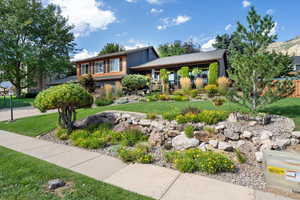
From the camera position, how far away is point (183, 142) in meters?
4.17

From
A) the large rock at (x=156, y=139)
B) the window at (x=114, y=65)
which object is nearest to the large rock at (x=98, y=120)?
the large rock at (x=156, y=139)

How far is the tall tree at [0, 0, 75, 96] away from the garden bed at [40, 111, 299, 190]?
18771 mm

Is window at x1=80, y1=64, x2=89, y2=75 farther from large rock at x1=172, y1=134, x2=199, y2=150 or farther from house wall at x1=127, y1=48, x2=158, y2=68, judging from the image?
large rock at x1=172, y1=134, x2=199, y2=150

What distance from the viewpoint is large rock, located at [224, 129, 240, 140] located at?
13.1ft

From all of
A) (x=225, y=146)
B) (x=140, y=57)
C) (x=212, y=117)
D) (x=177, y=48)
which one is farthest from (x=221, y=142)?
(x=177, y=48)

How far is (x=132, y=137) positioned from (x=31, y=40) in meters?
28.3

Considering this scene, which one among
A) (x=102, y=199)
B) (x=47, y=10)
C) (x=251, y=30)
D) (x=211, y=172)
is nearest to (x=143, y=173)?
(x=102, y=199)

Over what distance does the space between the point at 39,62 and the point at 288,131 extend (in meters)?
26.8

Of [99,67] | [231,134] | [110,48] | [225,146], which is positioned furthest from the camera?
[110,48]

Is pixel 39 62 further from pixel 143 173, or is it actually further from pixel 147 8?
pixel 143 173

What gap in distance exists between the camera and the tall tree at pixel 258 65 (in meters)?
4.47

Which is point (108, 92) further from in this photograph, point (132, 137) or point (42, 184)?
point (42, 184)

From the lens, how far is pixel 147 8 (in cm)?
1033

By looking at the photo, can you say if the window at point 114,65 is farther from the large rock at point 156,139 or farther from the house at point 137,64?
the large rock at point 156,139
